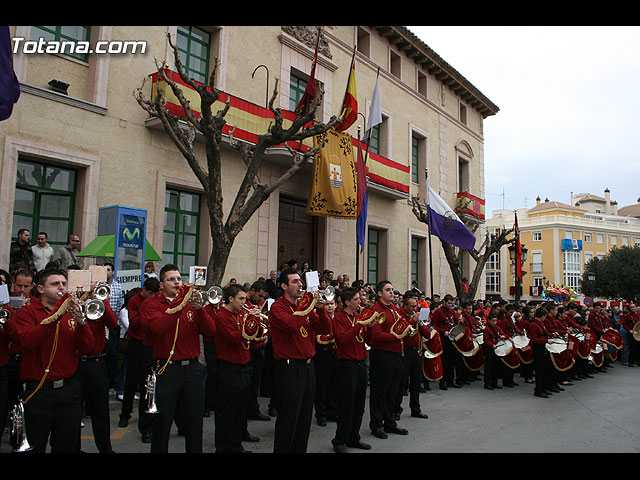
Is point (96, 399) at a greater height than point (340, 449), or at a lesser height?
greater

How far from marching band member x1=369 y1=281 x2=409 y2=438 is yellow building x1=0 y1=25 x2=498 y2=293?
7.18 meters

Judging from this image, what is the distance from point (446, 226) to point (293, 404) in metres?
12.2

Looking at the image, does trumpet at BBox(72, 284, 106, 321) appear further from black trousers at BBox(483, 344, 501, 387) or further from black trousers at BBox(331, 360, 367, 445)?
black trousers at BBox(483, 344, 501, 387)

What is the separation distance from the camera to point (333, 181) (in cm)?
1523

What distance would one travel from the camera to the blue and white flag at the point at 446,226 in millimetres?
16000

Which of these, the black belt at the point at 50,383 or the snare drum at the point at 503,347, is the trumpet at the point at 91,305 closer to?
the black belt at the point at 50,383

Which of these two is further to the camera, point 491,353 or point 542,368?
point 491,353

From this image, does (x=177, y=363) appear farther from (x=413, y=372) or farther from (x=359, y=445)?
(x=413, y=372)

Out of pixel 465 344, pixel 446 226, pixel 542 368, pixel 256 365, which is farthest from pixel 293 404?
pixel 446 226

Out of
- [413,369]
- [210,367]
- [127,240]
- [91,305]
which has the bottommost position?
[413,369]

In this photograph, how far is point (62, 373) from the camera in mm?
4441

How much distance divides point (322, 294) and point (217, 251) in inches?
191

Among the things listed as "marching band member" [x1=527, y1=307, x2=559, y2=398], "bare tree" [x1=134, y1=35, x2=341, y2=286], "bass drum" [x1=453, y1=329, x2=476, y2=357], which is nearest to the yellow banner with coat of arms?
"bare tree" [x1=134, y1=35, x2=341, y2=286]
